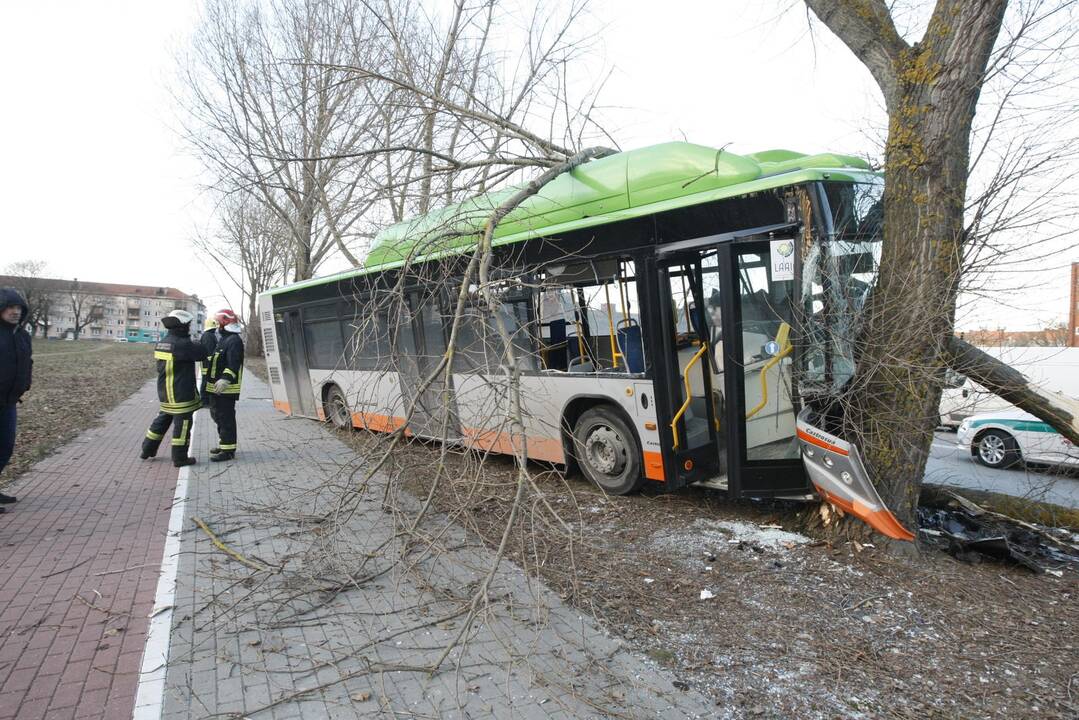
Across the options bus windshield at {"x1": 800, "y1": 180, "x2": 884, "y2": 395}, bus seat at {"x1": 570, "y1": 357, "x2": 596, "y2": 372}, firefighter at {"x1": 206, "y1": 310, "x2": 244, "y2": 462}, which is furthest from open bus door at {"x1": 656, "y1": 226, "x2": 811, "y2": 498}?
firefighter at {"x1": 206, "y1": 310, "x2": 244, "y2": 462}

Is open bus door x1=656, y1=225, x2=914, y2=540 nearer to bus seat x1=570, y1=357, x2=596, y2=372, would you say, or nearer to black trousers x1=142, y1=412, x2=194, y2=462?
bus seat x1=570, y1=357, x2=596, y2=372

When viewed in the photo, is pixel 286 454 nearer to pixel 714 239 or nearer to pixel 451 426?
pixel 451 426

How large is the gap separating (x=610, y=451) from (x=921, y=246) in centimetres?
335

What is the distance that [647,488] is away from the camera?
22.7ft

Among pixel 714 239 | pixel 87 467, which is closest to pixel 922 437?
pixel 714 239

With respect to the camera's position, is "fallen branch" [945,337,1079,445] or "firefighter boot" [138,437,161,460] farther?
"firefighter boot" [138,437,161,460]

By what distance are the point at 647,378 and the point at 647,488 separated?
1.44 metres

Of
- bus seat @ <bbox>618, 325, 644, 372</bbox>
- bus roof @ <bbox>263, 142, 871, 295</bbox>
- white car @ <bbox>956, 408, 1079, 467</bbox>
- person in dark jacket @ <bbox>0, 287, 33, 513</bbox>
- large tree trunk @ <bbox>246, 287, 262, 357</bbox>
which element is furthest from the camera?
large tree trunk @ <bbox>246, 287, 262, 357</bbox>

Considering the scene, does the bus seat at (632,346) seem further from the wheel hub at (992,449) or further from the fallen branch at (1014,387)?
the wheel hub at (992,449)

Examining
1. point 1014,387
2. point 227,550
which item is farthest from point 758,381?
point 227,550

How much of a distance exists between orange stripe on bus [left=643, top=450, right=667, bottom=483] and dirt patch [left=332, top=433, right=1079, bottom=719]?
73cm

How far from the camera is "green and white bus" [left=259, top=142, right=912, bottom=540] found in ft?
15.7

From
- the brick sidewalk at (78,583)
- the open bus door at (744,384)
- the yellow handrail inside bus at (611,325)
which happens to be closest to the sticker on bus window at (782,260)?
the open bus door at (744,384)

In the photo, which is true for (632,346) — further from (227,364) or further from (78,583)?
(227,364)
